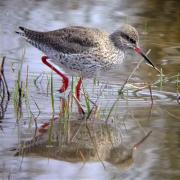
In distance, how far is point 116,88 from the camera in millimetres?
8625

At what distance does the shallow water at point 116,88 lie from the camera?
599 cm

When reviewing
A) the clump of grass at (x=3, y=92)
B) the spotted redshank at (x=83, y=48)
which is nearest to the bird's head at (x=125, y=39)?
the spotted redshank at (x=83, y=48)

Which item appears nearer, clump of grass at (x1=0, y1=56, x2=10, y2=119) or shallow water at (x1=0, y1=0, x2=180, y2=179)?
shallow water at (x1=0, y1=0, x2=180, y2=179)

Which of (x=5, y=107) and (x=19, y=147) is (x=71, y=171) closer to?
(x=19, y=147)

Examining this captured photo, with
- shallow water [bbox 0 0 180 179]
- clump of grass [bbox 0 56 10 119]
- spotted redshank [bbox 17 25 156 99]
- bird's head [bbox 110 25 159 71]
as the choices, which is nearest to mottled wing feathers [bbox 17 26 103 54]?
spotted redshank [bbox 17 25 156 99]

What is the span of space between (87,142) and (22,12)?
551 cm

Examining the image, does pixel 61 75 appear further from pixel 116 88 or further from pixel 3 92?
pixel 3 92

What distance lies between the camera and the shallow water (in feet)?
19.6

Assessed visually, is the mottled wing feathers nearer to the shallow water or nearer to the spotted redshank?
the spotted redshank

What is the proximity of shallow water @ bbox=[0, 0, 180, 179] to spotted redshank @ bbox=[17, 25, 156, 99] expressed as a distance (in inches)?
11.9

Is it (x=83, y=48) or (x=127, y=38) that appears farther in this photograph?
(x=127, y=38)

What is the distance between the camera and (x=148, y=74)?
9.33m

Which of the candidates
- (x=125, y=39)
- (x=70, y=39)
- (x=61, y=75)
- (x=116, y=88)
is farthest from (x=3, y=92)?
(x=125, y=39)

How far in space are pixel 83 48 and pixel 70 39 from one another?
20 cm
